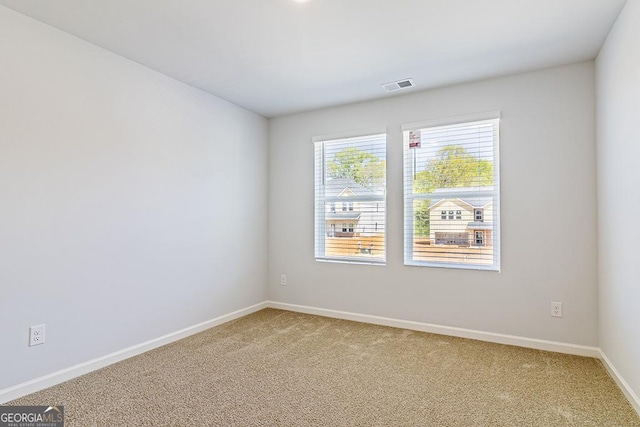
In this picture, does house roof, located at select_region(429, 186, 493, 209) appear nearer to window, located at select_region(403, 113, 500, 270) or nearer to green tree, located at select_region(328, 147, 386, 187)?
window, located at select_region(403, 113, 500, 270)

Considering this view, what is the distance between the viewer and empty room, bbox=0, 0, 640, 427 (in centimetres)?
215

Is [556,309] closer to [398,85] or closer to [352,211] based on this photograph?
[352,211]

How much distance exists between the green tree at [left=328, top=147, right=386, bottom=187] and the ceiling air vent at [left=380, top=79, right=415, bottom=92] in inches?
28.1

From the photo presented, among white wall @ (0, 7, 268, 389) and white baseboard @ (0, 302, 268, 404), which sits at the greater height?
white wall @ (0, 7, 268, 389)

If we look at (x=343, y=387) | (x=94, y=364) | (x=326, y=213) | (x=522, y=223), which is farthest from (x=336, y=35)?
(x=94, y=364)

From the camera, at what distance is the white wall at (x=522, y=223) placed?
2.85m

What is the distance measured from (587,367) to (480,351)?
722 millimetres

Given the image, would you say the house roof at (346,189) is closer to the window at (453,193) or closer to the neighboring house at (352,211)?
the neighboring house at (352,211)

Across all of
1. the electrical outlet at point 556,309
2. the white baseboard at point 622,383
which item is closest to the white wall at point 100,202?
the electrical outlet at point 556,309

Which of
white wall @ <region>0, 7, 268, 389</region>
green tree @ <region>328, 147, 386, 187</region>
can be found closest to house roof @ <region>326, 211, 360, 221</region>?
green tree @ <region>328, 147, 386, 187</region>

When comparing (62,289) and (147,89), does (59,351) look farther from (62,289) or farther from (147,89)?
(147,89)

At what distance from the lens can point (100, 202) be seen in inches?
104

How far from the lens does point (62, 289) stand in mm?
2410

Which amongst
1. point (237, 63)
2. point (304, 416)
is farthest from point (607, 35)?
point (304, 416)
